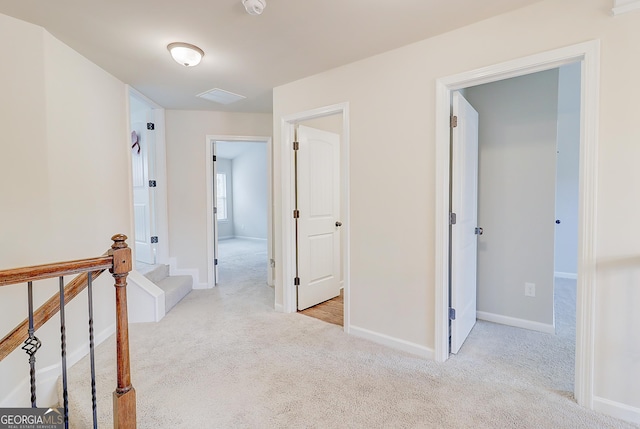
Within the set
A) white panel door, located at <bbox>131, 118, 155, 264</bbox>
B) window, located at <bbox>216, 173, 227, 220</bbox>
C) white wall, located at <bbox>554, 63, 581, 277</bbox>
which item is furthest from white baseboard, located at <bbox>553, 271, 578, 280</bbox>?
window, located at <bbox>216, 173, 227, 220</bbox>

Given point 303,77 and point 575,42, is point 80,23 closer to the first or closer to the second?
point 303,77

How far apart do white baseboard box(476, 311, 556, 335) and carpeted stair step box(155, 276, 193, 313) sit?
3196 millimetres

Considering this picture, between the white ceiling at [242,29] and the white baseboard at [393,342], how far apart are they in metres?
2.25

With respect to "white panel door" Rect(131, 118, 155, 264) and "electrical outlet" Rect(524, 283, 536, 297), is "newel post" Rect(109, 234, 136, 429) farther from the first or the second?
"electrical outlet" Rect(524, 283, 536, 297)

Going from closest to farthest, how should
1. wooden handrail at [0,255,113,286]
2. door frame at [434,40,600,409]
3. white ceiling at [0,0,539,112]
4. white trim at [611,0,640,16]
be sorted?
wooden handrail at [0,255,113,286], white trim at [611,0,640,16], door frame at [434,40,600,409], white ceiling at [0,0,539,112]

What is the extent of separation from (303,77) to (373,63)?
0.73 m

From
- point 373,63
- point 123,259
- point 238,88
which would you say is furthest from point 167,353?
point 373,63

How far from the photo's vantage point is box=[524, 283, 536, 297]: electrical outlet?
9.21 feet

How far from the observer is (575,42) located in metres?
1.70

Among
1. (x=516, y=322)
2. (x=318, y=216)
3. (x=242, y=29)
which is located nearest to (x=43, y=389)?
(x=318, y=216)

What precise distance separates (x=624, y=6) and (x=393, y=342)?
2444 mm

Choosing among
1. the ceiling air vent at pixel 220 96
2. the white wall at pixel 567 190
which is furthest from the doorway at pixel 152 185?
the white wall at pixel 567 190

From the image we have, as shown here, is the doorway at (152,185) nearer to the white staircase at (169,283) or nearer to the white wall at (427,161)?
the white staircase at (169,283)

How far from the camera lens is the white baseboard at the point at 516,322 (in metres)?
2.74
